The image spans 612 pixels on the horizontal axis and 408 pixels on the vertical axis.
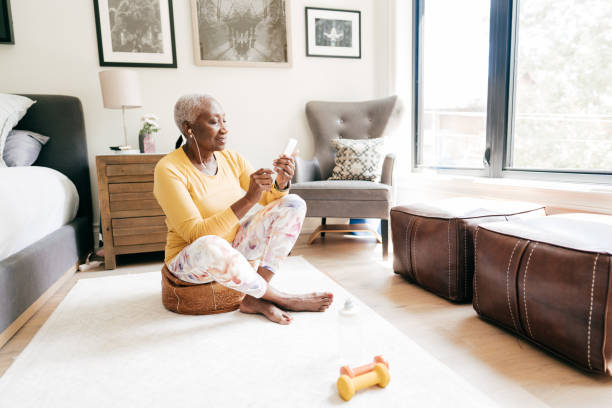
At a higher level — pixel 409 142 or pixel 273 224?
pixel 409 142

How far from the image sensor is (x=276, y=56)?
321cm

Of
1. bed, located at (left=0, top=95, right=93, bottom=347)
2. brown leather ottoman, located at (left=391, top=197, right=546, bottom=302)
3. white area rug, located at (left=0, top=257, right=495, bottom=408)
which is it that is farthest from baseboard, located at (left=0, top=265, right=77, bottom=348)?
brown leather ottoman, located at (left=391, top=197, right=546, bottom=302)

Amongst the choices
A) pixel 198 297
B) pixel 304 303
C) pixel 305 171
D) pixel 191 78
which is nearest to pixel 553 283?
pixel 304 303

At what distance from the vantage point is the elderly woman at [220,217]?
1.41 meters

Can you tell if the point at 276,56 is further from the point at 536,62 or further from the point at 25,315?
the point at 25,315

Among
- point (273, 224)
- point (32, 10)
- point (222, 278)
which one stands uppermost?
point (32, 10)

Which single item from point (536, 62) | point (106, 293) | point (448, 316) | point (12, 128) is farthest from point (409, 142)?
point (12, 128)

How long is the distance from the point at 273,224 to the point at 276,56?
209cm

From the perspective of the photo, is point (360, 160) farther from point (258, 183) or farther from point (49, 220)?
point (49, 220)

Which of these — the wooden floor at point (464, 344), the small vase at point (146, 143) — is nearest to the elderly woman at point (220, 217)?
the wooden floor at point (464, 344)

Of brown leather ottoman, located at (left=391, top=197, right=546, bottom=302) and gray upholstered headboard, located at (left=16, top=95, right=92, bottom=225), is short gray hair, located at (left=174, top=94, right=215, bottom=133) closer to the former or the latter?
brown leather ottoman, located at (left=391, top=197, right=546, bottom=302)

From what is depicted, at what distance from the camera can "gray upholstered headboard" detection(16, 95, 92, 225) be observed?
261cm

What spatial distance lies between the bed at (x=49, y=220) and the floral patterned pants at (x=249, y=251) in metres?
0.61

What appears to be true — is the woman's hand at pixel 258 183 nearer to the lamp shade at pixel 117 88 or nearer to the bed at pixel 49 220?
the bed at pixel 49 220
